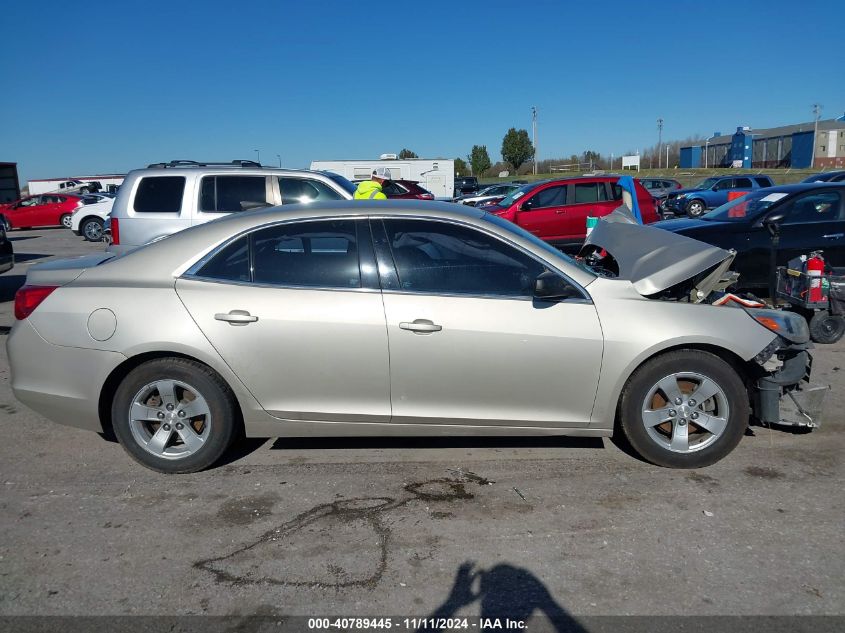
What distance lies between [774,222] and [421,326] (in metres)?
5.23

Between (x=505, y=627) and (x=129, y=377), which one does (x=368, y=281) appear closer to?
(x=129, y=377)

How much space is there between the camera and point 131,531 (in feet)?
11.5

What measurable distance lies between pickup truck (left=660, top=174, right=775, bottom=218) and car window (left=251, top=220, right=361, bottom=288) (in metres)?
24.0

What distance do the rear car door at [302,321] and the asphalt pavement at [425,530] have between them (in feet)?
1.66

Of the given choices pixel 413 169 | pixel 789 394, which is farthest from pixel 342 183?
pixel 413 169

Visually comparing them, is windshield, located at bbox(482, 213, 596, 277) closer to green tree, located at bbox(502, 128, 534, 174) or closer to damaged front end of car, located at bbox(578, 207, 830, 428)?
damaged front end of car, located at bbox(578, 207, 830, 428)

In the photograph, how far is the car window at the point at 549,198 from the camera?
14.5m

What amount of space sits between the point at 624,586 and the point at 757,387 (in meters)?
1.93

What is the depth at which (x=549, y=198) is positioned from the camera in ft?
47.9

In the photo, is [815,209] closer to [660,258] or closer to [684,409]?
[660,258]

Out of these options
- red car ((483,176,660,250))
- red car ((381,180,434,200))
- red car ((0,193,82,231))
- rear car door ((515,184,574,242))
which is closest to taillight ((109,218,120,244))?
red car ((483,176,660,250))

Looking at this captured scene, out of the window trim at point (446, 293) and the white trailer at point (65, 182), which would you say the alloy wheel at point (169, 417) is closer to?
the window trim at point (446, 293)

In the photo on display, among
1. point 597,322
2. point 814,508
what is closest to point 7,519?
point 597,322

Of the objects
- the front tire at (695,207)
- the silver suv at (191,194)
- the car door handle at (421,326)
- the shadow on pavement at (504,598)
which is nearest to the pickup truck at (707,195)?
the front tire at (695,207)
